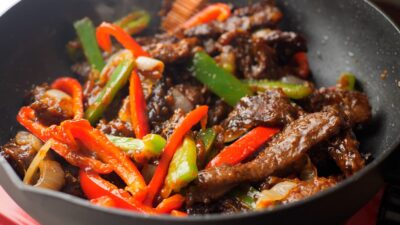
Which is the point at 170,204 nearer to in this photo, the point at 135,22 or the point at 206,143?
the point at 206,143

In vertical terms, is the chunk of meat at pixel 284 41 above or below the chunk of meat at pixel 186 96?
above

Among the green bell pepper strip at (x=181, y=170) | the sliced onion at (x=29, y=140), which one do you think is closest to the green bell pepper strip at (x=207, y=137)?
the green bell pepper strip at (x=181, y=170)

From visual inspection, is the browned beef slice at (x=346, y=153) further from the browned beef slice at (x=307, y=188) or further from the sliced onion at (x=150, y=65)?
the sliced onion at (x=150, y=65)

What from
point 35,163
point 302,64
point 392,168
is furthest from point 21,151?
point 302,64

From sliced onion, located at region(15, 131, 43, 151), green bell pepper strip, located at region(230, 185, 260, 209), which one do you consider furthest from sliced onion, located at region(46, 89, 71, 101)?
green bell pepper strip, located at region(230, 185, 260, 209)

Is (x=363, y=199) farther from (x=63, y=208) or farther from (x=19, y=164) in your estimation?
(x=19, y=164)

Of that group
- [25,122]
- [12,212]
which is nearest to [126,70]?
[25,122]
